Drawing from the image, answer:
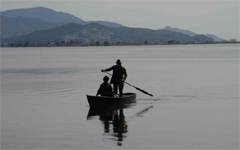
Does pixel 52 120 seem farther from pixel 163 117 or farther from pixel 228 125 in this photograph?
pixel 228 125

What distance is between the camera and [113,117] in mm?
18547

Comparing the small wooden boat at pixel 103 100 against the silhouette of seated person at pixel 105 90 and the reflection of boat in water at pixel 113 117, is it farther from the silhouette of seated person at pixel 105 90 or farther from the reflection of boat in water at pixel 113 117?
the silhouette of seated person at pixel 105 90

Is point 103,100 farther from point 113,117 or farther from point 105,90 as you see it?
point 113,117

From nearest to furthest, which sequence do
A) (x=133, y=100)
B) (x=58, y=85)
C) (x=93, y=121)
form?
1. (x=93, y=121)
2. (x=133, y=100)
3. (x=58, y=85)

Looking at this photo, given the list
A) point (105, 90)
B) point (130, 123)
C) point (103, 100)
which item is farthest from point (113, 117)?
point (105, 90)

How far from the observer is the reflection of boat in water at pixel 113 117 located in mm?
14602

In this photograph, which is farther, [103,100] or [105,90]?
[105,90]

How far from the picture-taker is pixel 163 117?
1845 centimetres

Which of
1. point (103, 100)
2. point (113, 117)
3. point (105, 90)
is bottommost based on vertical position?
point (113, 117)

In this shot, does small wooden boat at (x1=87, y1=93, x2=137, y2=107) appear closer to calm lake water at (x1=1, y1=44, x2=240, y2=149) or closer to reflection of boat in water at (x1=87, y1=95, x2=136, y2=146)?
reflection of boat in water at (x1=87, y1=95, x2=136, y2=146)

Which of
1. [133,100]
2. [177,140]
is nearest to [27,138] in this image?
[177,140]

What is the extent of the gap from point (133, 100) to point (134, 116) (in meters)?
4.93

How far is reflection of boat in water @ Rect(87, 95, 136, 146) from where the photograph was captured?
14.6m

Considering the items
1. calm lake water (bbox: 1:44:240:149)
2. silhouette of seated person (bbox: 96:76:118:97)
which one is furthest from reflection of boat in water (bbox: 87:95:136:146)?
silhouette of seated person (bbox: 96:76:118:97)
